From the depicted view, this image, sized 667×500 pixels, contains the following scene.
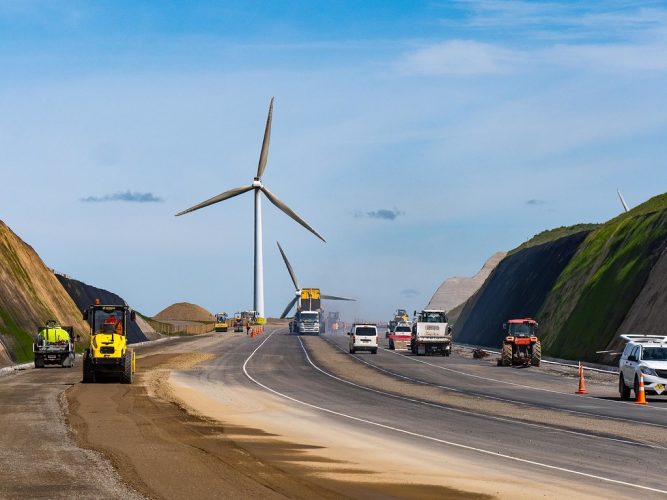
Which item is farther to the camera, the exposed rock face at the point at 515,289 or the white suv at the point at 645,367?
the exposed rock face at the point at 515,289

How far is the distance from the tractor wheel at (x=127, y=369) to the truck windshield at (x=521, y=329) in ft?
93.6

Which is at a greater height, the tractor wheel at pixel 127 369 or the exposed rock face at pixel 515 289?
the exposed rock face at pixel 515 289

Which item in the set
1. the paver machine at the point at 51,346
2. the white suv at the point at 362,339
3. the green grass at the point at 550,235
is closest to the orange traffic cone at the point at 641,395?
the paver machine at the point at 51,346

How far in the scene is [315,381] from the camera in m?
50.2

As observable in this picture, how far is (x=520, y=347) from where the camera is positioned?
67.7 meters

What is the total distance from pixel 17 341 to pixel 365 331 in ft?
84.8

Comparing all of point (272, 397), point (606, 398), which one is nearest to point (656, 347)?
point (606, 398)

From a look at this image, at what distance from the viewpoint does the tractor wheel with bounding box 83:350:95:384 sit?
46281mm

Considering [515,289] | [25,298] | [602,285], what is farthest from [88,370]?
[515,289]

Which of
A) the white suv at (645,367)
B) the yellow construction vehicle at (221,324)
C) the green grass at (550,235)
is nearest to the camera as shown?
the white suv at (645,367)

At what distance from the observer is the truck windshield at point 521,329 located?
68.2 metres

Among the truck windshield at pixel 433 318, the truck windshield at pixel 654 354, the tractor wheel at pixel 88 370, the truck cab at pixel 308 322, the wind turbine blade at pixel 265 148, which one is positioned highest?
the wind turbine blade at pixel 265 148

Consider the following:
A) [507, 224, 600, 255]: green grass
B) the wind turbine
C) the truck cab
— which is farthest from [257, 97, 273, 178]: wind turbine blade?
[507, 224, 600, 255]: green grass

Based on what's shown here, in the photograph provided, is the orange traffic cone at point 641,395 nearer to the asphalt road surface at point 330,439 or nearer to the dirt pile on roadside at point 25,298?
the asphalt road surface at point 330,439
